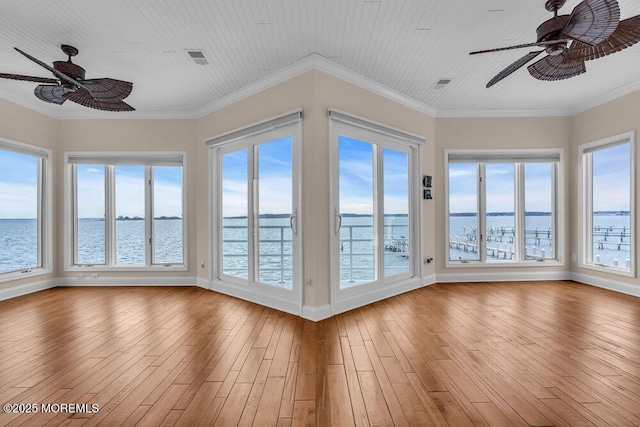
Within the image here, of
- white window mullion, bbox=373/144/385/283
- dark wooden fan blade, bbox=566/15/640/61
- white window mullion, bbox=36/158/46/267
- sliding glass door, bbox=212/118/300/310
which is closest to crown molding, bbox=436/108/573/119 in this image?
white window mullion, bbox=373/144/385/283

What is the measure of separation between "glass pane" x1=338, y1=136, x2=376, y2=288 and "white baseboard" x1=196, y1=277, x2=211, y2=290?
2.28 metres

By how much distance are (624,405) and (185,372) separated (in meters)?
2.78

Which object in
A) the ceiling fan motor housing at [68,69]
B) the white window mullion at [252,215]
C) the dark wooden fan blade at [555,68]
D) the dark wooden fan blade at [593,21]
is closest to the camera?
the dark wooden fan blade at [593,21]

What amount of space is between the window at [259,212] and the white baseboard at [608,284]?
182 inches

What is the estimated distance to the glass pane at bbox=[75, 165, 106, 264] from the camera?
506 cm

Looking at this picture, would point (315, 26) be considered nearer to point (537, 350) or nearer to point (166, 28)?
point (166, 28)

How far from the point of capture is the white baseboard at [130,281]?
16.4ft

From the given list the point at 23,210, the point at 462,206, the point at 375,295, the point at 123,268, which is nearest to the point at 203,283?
the point at 123,268

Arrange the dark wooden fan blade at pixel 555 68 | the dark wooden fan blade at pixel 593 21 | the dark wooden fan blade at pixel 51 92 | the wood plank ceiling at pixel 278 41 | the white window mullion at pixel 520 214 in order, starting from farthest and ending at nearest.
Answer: the white window mullion at pixel 520 214 → the dark wooden fan blade at pixel 51 92 → the dark wooden fan blade at pixel 555 68 → the wood plank ceiling at pixel 278 41 → the dark wooden fan blade at pixel 593 21

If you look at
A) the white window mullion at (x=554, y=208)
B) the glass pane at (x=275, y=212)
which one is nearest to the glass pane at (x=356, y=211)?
the glass pane at (x=275, y=212)

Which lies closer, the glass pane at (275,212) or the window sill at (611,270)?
the glass pane at (275,212)

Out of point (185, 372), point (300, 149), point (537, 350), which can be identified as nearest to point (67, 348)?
point (185, 372)

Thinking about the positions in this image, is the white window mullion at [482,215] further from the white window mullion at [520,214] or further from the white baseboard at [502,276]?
the white window mullion at [520,214]

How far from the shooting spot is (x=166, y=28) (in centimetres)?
288
